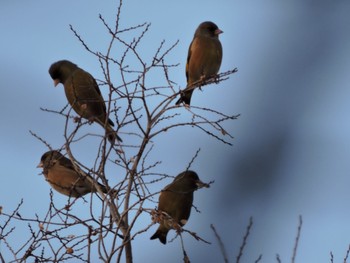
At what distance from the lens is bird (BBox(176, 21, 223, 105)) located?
21.7 feet

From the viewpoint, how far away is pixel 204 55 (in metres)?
6.65

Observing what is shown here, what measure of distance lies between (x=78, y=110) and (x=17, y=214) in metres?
2.08

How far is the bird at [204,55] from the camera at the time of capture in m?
6.61

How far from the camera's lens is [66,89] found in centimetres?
627

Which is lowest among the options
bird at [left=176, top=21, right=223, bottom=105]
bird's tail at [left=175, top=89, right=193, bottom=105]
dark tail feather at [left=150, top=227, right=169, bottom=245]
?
dark tail feather at [left=150, top=227, right=169, bottom=245]

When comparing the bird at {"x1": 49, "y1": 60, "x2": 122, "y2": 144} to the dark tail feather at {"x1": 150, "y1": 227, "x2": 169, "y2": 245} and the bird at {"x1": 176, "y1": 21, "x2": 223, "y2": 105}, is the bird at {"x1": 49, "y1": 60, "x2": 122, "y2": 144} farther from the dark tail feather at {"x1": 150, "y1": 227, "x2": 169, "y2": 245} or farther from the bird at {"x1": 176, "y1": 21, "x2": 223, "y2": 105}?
the dark tail feather at {"x1": 150, "y1": 227, "x2": 169, "y2": 245}

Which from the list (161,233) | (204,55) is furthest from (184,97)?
(204,55)

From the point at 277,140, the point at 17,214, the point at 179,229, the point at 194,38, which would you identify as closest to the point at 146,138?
the point at 179,229

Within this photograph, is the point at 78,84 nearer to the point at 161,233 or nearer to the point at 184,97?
the point at 184,97

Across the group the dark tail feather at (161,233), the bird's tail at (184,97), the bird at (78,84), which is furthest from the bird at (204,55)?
the dark tail feather at (161,233)

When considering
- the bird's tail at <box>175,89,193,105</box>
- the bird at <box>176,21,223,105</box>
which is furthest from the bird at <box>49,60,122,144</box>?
the bird at <box>176,21,223,105</box>

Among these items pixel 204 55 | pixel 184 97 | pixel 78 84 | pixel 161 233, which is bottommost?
pixel 161 233

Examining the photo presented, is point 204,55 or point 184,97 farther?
point 204,55

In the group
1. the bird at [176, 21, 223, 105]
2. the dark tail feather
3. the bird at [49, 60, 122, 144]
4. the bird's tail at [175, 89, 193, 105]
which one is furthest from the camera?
the bird at [176, 21, 223, 105]
